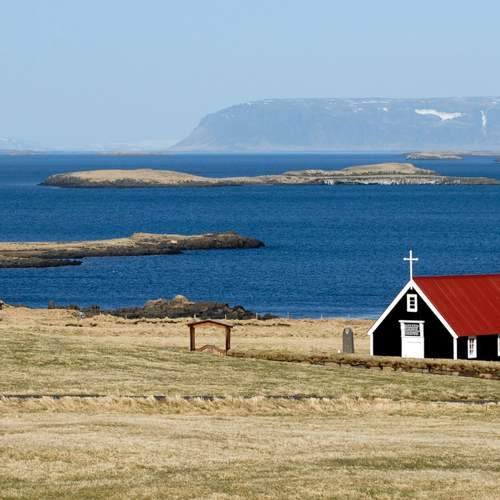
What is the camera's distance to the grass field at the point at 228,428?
2639 centimetres

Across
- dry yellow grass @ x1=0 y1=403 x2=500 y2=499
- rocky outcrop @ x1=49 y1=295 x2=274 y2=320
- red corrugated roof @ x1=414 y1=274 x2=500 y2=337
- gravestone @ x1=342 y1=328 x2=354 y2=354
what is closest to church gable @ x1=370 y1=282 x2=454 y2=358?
red corrugated roof @ x1=414 y1=274 x2=500 y2=337

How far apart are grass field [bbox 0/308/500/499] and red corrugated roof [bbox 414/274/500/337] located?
4.97 m

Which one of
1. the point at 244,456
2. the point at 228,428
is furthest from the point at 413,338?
the point at 244,456

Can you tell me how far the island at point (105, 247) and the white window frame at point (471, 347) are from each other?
78.6m

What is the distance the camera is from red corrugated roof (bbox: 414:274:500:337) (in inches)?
2133

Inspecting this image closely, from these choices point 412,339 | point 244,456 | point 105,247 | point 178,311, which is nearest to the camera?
point 244,456

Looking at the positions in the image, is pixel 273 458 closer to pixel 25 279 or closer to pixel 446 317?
pixel 446 317

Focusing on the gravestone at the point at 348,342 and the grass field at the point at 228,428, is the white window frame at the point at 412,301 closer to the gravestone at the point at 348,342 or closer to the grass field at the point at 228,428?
the gravestone at the point at 348,342

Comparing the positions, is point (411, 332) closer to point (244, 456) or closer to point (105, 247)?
point (244, 456)

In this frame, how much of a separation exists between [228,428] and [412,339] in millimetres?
22076

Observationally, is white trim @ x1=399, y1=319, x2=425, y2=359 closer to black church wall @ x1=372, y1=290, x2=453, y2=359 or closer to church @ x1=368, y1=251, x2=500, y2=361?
church @ x1=368, y1=251, x2=500, y2=361

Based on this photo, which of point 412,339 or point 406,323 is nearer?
point 412,339

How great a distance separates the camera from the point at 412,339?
55062 millimetres

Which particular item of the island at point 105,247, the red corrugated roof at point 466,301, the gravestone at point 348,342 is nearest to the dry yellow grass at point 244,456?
the red corrugated roof at point 466,301
